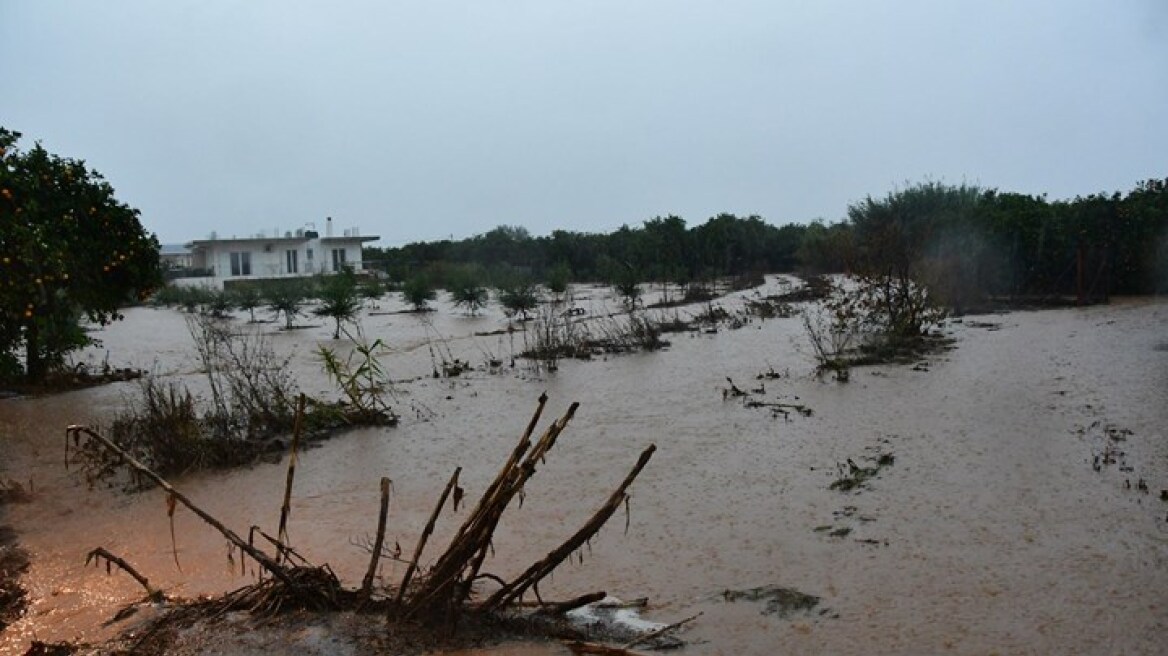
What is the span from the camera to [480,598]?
16.5 ft

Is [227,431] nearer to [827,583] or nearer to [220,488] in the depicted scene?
[220,488]

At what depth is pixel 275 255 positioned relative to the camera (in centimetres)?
5575

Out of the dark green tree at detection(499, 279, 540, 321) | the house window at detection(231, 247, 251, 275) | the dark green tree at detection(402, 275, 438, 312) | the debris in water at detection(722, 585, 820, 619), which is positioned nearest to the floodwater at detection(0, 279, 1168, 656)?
the debris in water at detection(722, 585, 820, 619)

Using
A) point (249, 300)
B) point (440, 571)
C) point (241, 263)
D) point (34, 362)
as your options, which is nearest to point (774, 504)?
point (440, 571)

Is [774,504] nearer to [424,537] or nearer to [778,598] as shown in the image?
[778,598]

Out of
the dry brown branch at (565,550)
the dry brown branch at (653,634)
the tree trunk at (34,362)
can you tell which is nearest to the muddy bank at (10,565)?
the dry brown branch at (565,550)

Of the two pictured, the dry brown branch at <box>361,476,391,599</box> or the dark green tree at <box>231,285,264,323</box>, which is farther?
the dark green tree at <box>231,285,264,323</box>

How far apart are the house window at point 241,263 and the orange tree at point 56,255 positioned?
4174cm

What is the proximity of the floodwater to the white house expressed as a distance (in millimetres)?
43164

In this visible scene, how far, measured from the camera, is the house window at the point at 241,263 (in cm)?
5462

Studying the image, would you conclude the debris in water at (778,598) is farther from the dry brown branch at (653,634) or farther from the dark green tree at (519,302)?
the dark green tree at (519,302)

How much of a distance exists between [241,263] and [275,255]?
204 centimetres

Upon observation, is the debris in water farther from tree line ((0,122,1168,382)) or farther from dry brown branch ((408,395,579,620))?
tree line ((0,122,1168,382))

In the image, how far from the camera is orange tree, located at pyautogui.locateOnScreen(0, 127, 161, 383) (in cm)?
1167
